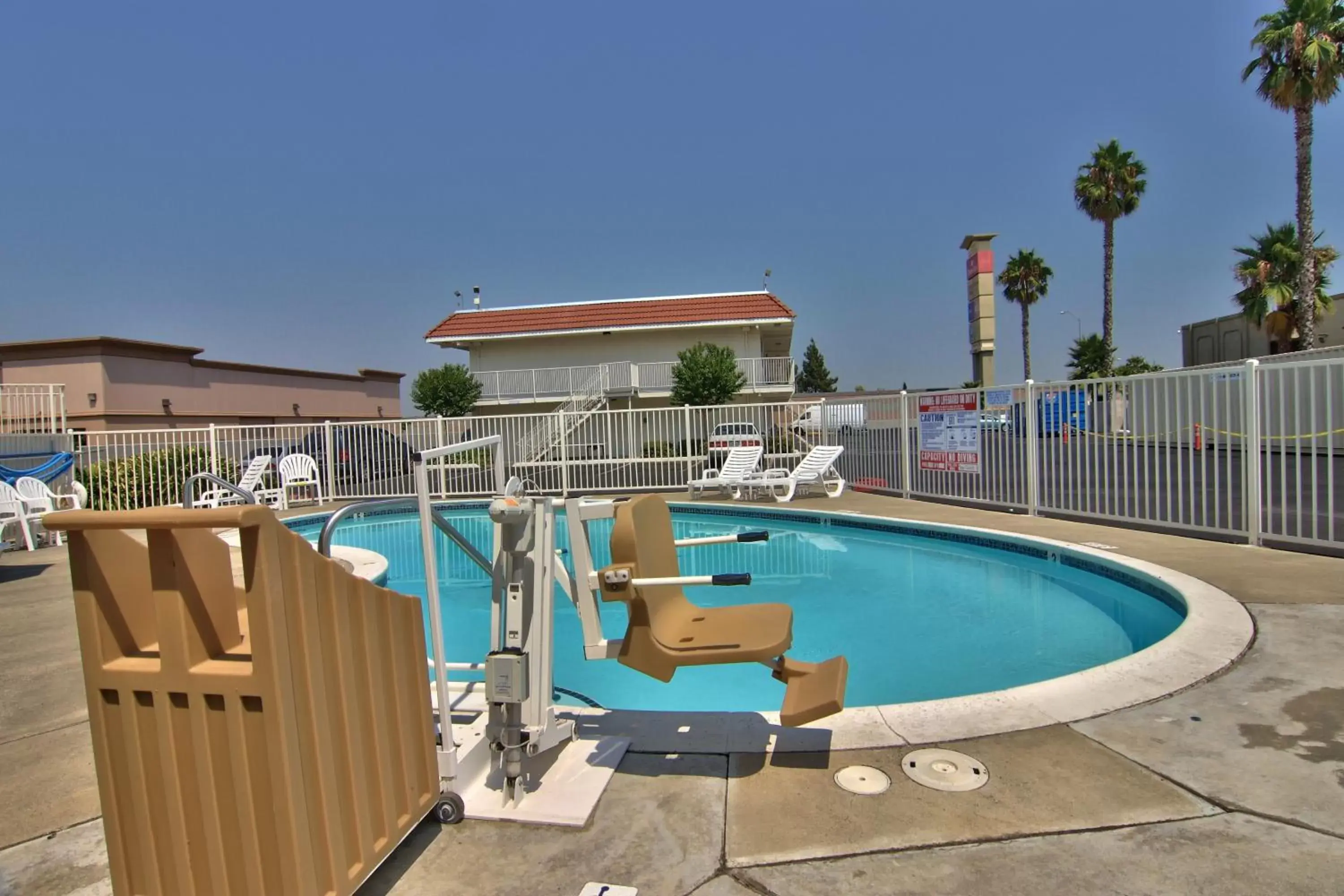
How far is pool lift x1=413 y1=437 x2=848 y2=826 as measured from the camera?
243 centimetres

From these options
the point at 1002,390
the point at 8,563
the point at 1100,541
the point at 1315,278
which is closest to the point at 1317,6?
the point at 1315,278

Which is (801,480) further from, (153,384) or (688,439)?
(153,384)

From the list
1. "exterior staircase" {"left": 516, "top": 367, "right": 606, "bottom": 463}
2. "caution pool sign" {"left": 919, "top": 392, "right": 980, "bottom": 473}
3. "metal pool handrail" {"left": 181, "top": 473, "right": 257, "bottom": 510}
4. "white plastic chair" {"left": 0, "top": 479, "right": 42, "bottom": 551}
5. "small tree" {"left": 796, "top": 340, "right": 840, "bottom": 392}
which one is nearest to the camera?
"metal pool handrail" {"left": 181, "top": 473, "right": 257, "bottom": 510}

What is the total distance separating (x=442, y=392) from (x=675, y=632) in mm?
24980

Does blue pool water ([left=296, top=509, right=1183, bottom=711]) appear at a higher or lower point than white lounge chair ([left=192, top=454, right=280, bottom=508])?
lower

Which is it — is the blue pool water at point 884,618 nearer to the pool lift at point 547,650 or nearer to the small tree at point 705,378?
the pool lift at point 547,650

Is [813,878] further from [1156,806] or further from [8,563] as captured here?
[8,563]

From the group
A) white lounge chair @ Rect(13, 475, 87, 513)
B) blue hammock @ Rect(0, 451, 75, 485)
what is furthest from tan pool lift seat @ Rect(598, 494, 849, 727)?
blue hammock @ Rect(0, 451, 75, 485)

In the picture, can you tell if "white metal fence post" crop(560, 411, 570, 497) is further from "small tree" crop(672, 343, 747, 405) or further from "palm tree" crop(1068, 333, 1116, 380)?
"palm tree" crop(1068, 333, 1116, 380)

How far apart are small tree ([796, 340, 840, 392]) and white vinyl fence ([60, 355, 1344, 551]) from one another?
61548 mm

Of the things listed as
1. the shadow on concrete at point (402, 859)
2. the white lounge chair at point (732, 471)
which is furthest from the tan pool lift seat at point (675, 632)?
the white lounge chair at point (732, 471)

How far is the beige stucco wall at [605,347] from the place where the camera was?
28.3 meters

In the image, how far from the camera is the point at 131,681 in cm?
170

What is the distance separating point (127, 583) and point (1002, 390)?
943 centimetres
